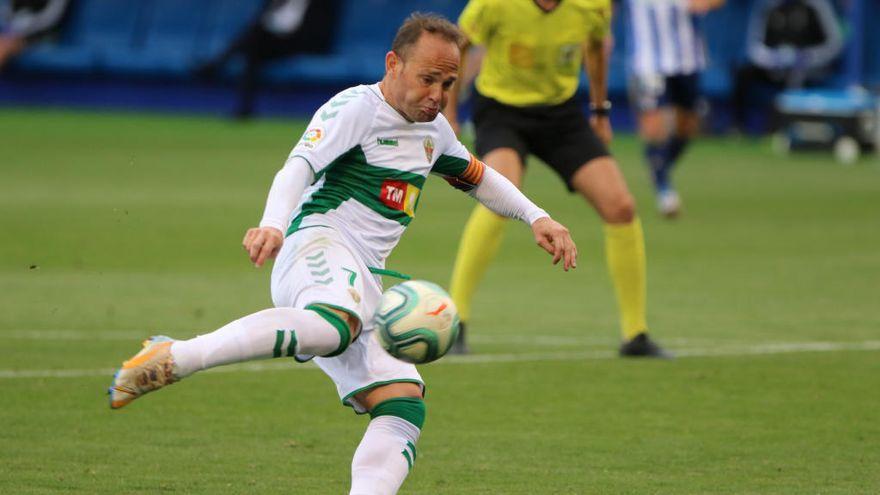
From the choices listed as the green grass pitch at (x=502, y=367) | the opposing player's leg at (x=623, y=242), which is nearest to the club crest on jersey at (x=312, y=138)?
the green grass pitch at (x=502, y=367)

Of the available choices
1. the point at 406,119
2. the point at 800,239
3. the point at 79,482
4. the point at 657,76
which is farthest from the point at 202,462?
the point at 657,76

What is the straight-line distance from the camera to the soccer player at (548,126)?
372 inches

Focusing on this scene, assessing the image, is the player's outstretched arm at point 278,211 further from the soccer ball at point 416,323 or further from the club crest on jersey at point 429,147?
the club crest on jersey at point 429,147

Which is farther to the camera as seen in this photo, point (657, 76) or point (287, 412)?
point (657, 76)

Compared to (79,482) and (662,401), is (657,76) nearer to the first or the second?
(662,401)

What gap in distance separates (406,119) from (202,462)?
1797 mm

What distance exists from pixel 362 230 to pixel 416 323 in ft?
2.11

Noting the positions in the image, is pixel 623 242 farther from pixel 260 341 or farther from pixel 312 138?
pixel 260 341

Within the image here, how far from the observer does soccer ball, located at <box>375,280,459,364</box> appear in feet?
16.5

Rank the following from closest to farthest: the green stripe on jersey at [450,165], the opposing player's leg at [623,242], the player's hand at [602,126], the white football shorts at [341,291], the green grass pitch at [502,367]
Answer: the white football shorts at [341,291]
the green stripe on jersey at [450,165]
the green grass pitch at [502,367]
the opposing player's leg at [623,242]
the player's hand at [602,126]

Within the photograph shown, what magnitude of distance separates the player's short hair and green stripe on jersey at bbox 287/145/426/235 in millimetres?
376

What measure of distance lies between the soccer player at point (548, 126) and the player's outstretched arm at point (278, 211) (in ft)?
13.7

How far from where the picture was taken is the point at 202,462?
655 centimetres

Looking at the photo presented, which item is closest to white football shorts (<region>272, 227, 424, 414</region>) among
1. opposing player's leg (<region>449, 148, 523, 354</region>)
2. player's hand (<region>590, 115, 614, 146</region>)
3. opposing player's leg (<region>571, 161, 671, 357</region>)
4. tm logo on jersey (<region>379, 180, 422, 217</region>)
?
tm logo on jersey (<region>379, 180, 422, 217</region>)
